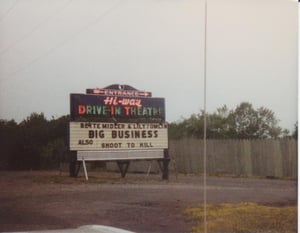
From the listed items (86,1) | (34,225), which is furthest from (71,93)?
(34,225)

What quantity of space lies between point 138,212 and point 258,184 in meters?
1.32

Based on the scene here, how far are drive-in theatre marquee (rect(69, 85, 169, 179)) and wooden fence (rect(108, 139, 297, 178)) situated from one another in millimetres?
123

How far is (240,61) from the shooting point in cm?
539

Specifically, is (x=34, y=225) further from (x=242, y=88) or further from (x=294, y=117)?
(x=294, y=117)

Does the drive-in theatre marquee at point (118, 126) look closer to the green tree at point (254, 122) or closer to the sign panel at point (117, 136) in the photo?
the sign panel at point (117, 136)

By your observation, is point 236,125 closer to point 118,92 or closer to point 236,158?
point 236,158

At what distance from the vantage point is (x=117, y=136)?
4.83 metres

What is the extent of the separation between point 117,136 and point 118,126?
0.10 m

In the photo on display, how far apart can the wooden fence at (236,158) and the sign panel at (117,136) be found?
149mm

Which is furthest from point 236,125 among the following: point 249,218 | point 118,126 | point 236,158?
point 118,126

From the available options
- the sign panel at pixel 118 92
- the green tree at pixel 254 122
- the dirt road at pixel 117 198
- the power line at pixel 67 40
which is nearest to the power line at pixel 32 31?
the power line at pixel 67 40

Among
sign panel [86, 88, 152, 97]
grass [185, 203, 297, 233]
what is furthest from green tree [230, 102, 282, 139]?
sign panel [86, 88, 152, 97]

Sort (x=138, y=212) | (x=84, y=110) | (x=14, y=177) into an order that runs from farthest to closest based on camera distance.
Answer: (x=138, y=212) < (x=84, y=110) < (x=14, y=177)

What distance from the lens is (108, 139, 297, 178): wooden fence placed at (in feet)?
A: 16.5
